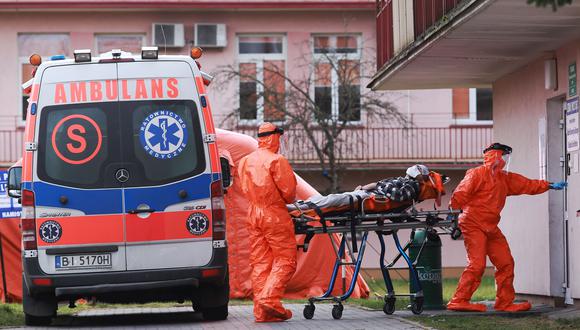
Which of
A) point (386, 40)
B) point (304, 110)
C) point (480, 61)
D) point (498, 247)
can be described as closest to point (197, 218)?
point (498, 247)

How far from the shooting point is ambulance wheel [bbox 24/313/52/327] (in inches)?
543

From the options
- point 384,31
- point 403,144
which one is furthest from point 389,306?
point 403,144

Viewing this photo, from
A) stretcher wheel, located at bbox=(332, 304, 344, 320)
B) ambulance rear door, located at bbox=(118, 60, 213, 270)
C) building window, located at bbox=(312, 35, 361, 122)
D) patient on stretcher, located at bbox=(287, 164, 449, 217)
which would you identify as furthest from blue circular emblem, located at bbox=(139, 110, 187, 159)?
building window, located at bbox=(312, 35, 361, 122)

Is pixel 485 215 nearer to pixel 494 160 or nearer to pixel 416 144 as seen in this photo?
pixel 494 160

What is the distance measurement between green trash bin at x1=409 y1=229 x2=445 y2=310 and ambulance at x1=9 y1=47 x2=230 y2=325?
9.62 feet

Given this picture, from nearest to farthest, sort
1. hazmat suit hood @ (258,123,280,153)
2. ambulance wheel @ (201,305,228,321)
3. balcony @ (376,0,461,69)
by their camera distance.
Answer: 1. hazmat suit hood @ (258,123,280,153)
2. ambulance wheel @ (201,305,228,321)
3. balcony @ (376,0,461,69)

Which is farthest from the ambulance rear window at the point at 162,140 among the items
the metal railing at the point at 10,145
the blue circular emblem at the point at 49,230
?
the metal railing at the point at 10,145

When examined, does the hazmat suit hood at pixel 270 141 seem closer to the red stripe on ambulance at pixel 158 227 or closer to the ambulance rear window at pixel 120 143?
the ambulance rear window at pixel 120 143

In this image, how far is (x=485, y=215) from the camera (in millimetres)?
14648

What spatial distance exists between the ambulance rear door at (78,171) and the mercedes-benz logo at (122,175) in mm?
36

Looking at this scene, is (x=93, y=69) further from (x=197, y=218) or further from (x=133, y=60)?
(x=197, y=218)

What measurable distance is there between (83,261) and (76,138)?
124 cm

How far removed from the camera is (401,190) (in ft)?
44.8

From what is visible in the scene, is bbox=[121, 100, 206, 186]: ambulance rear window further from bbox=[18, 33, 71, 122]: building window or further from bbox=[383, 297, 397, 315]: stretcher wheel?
bbox=[18, 33, 71, 122]: building window
